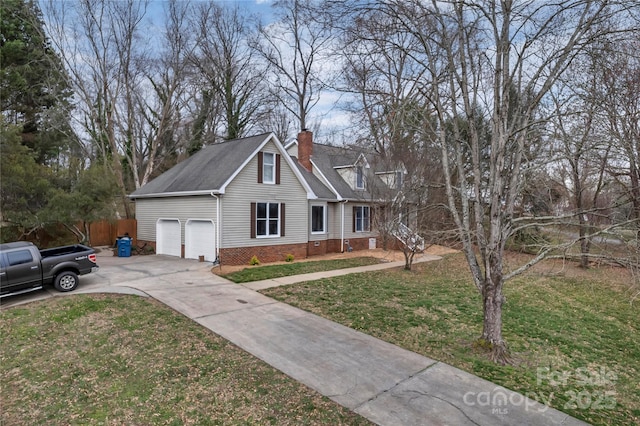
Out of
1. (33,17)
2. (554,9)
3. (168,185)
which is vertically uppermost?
(33,17)

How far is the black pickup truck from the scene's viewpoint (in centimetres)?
856

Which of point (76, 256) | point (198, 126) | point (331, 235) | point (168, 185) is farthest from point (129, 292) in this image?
point (198, 126)

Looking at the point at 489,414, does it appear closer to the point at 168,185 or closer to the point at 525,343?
the point at 525,343

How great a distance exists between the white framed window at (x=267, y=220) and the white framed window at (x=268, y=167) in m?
1.16

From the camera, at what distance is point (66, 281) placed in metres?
9.60

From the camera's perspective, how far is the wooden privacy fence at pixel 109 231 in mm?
18578

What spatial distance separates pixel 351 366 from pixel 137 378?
3.23 m

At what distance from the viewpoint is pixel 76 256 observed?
984 centimetres

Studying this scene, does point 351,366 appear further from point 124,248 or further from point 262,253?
point 124,248

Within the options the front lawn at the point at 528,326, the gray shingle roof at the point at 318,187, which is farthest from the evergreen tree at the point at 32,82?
the front lawn at the point at 528,326

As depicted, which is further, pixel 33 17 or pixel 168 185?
pixel 33 17

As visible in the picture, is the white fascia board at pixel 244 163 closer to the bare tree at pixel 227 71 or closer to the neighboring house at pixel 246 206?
the neighboring house at pixel 246 206

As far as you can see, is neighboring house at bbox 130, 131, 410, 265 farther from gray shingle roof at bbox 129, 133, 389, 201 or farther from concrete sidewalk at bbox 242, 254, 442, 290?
concrete sidewalk at bbox 242, 254, 442, 290

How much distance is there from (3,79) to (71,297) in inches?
615
